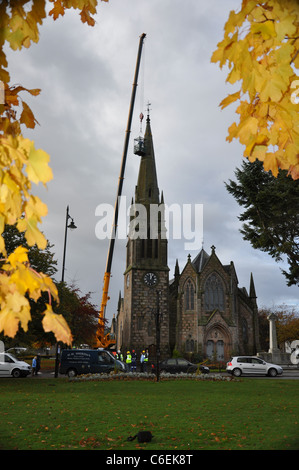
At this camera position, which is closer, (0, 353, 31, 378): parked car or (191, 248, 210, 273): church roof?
(0, 353, 31, 378): parked car

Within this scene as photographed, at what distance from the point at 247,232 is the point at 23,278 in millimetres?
16560

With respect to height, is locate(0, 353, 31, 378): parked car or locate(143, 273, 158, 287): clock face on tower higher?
locate(143, 273, 158, 287): clock face on tower

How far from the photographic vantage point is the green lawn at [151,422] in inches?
258

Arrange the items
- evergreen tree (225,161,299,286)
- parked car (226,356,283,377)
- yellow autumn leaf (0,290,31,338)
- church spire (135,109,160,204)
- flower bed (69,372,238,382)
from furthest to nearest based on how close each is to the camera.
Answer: church spire (135,109,160,204)
parked car (226,356,283,377)
flower bed (69,372,238,382)
evergreen tree (225,161,299,286)
yellow autumn leaf (0,290,31,338)

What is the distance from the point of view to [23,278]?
184cm

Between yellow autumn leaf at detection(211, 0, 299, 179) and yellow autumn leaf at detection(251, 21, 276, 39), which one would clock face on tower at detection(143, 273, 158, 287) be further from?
yellow autumn leaf at detection(251, 21, 276, 39)

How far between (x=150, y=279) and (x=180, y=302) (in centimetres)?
496

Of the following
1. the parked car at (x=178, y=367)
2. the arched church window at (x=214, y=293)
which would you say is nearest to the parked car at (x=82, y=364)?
the parked car at (x=178, y=367)

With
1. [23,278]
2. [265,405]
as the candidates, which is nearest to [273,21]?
[23,278]

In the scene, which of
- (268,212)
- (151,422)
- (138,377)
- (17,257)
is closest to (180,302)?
(138,377)

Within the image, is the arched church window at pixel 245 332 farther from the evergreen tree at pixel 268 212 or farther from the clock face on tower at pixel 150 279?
the evergreen tree at pixel 268 212

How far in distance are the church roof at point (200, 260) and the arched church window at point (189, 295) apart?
2542mm

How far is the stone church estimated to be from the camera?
45562mm

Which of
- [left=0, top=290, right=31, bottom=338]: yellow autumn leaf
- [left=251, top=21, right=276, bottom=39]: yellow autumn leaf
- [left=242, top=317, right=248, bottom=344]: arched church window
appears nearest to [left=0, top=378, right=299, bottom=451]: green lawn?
[left=0, top=290, right=31, bottom=338]: yellow autumn leaf
